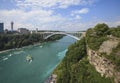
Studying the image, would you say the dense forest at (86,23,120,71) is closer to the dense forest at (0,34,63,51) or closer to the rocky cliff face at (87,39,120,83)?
the rocky cliff face at (87,39,120,83)

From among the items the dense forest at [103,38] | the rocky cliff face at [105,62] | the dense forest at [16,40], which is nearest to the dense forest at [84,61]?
the dense forest at [103,38]

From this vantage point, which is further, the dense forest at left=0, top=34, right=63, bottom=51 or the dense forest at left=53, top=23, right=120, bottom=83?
the dense forest at left=0, top=34, right=63, bottom=51

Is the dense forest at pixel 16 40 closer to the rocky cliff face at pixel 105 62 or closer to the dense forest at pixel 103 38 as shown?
the dense forest at pixel 103 38

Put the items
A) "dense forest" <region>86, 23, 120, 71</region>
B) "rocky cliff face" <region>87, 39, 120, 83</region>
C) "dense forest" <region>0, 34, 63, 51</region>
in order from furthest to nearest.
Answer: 1. "dense forest" <region>0, 34, 63, 51</region>
2. "dense forest" <region>86, 23, 120, 71</region>
3. "rocky cliff face" <region>87, 39, 120, 83</region>

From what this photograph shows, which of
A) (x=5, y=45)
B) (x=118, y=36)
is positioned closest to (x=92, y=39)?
(x=118, y=36)

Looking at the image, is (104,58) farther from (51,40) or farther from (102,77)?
(51,40)

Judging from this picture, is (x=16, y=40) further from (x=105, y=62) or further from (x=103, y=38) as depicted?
(x=105, y=62)

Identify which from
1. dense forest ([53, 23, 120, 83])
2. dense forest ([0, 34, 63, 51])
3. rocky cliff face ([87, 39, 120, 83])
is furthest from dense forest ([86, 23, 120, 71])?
dense forest ([0, 34, 63, 51])
